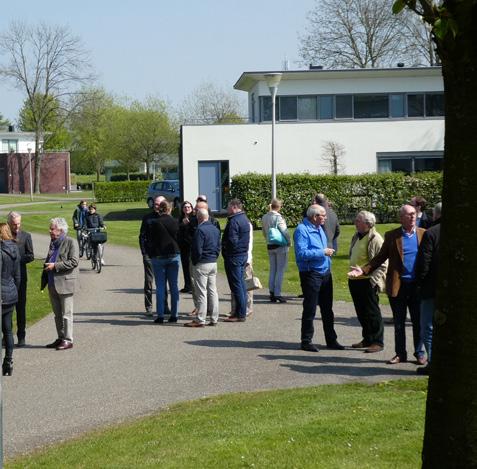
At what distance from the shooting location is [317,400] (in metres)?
9.68

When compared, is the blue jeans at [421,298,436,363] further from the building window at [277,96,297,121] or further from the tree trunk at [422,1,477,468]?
the building window at [277,96,297,121]

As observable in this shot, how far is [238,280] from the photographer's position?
606 inches

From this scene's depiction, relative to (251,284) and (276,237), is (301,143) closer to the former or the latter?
(276,237)

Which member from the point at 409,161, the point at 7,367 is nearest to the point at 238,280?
the point at 7,367

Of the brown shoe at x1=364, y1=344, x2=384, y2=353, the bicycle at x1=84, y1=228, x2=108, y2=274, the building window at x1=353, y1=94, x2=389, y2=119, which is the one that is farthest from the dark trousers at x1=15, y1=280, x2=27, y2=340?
the building window at x1=353, y1=94, x2=389, y2=119

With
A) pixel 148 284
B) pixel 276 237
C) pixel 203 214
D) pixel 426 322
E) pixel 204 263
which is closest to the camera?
pixel 426 322

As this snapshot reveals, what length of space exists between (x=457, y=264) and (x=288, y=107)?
3956 cm

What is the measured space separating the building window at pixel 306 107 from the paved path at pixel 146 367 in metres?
28.3

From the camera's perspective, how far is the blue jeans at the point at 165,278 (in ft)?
50.7

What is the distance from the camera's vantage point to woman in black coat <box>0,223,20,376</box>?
12.0 meters

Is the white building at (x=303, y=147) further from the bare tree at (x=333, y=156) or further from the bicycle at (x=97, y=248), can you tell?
the bicycle at (x=97, y=248)

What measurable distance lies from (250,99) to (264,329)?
115ft

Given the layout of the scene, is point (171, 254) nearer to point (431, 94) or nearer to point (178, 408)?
point (178, 408)

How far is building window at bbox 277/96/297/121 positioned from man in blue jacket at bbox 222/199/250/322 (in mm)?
29210
